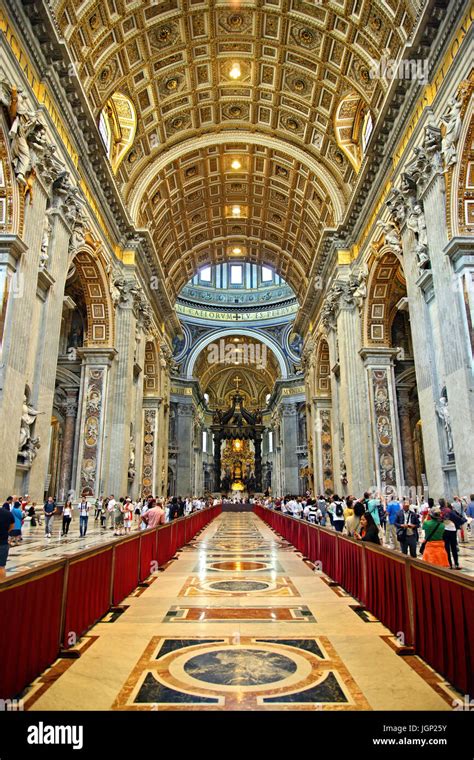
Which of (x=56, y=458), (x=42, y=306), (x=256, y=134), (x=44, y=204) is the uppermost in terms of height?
(x=256, y=134)

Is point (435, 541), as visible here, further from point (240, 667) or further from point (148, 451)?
point (148, 451)

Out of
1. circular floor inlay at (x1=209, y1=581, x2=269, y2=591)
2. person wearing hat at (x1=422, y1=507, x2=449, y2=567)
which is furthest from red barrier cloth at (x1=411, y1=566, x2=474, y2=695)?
circular floor inlay at (x1=209, y1=581, x2=269, y2=591)

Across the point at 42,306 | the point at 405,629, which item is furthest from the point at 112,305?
the point at 405,629

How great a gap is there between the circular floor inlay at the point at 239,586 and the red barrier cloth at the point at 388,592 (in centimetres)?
158

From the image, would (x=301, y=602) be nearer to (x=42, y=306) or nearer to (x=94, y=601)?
(x=94, y=601)

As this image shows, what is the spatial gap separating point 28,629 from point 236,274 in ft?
144

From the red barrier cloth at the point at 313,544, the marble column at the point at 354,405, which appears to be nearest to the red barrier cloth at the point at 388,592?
the red barrier cloth at the point at 313,544

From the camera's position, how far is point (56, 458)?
60.0 feet

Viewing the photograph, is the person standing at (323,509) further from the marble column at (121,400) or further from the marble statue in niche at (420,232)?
the marble statue in niche at (420,232)

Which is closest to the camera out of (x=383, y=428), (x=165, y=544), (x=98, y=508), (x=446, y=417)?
(x=165, y=544)

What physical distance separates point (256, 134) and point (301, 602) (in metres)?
19.3

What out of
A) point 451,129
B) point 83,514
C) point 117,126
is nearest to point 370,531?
point 83,514

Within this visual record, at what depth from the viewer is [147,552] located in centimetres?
742

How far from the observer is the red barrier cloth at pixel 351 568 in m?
5.67
